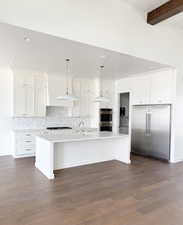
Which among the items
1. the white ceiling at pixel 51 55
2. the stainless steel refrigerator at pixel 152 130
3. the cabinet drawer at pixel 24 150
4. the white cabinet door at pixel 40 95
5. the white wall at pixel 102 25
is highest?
the white wall at pixel 102 25

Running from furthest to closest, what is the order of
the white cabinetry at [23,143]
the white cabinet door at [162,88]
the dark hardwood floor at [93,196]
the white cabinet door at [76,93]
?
the white cabinet door at [76,93] → the white cabinetry at [23,143] → the white cabinet door at [162,88] → the dark hardwood floor at [93,196]

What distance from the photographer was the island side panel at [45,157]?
11.6 feet

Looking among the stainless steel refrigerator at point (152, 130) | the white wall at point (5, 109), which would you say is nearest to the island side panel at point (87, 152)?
the stainless steel refrigerator at point (152, 130)

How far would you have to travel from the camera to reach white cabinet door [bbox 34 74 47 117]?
5.55m

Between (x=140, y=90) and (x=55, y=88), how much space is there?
2831mm

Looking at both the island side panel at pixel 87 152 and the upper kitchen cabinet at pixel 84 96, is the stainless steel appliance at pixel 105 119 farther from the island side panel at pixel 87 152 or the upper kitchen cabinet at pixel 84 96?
the island side panel at pixel 87 152

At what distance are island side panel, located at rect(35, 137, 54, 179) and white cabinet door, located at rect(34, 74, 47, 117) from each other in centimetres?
167

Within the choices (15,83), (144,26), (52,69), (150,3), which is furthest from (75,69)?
(150,3)

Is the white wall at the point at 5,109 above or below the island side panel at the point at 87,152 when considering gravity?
above

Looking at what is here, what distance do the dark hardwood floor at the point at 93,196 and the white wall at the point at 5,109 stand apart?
1228 millimetres

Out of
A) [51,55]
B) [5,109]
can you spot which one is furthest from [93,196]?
[5,109]

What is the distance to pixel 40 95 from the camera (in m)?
5.62

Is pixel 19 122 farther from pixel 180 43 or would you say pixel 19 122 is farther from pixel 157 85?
pixel 180 43

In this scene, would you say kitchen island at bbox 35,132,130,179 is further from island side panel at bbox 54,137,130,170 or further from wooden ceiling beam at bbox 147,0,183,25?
wooden ceiling beam at bbox 147,0,183,25
